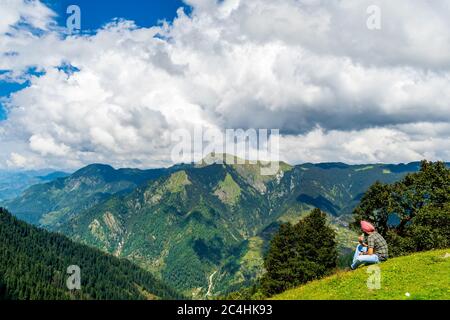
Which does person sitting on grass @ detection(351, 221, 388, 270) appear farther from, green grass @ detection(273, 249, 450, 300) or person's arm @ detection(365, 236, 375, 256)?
green grass @ detection(273, 249, 450, 300)

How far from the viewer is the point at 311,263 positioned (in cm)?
6856

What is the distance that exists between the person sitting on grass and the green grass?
3.12 feet

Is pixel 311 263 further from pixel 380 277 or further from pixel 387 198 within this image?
pixel 380 277

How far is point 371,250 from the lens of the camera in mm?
30156

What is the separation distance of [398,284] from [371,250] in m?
6.08

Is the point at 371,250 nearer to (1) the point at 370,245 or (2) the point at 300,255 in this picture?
(1) the point at 370,245

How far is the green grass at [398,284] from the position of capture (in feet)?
71.1

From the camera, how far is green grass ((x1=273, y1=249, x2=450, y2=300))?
2166 centimetres

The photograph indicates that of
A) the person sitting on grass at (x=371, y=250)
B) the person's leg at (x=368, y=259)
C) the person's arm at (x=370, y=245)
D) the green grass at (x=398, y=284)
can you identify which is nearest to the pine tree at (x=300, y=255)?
the person sitting on grass at (x=371, y=250)

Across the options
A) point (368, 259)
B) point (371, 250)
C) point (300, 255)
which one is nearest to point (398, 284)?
point (371, 250)

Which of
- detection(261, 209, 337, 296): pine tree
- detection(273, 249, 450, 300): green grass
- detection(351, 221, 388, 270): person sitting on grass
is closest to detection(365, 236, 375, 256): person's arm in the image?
detection(351, 221, 388, 270): person sitting on grass
